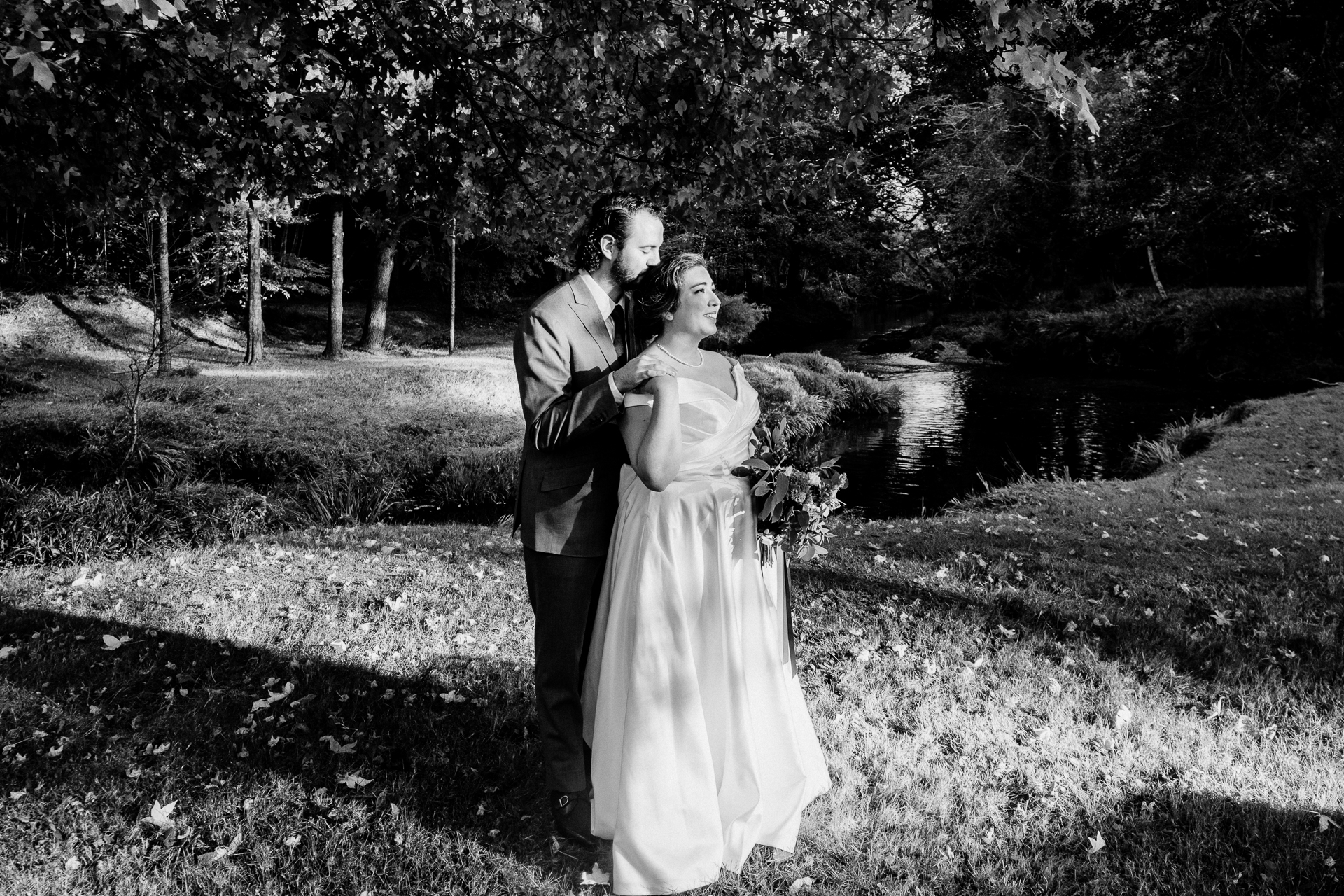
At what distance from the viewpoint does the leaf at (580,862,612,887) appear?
329 cm

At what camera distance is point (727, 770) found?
11.1 ft

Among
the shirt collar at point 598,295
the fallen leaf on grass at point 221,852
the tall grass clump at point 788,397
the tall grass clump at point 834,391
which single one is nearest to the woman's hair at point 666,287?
→ the shirt collar at point 598,295

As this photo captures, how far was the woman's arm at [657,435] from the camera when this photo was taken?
9.72 feet

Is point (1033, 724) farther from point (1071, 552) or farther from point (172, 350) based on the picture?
point (172, 350)

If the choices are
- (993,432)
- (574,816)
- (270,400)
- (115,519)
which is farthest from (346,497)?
(993,432)

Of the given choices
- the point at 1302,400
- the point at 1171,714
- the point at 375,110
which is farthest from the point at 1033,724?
the point at 1302,400

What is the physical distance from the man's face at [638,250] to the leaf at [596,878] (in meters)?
2.15

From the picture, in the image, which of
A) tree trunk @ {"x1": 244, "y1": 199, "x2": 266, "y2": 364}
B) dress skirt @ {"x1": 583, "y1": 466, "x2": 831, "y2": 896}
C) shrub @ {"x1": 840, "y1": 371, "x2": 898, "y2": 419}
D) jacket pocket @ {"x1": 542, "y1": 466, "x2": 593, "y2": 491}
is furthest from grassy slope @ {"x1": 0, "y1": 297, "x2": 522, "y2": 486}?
dress skirt @ {"x1": 583, "y1": 466, "x2": 831, "y2": 896}

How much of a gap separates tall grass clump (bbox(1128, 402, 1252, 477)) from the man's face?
13.5 m

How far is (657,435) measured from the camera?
117 inches

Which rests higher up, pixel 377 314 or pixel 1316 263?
pixel 1316 263

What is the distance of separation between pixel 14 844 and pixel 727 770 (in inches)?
105

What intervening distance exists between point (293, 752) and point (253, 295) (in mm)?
18709

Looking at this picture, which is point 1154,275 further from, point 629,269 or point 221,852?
point 221,852
